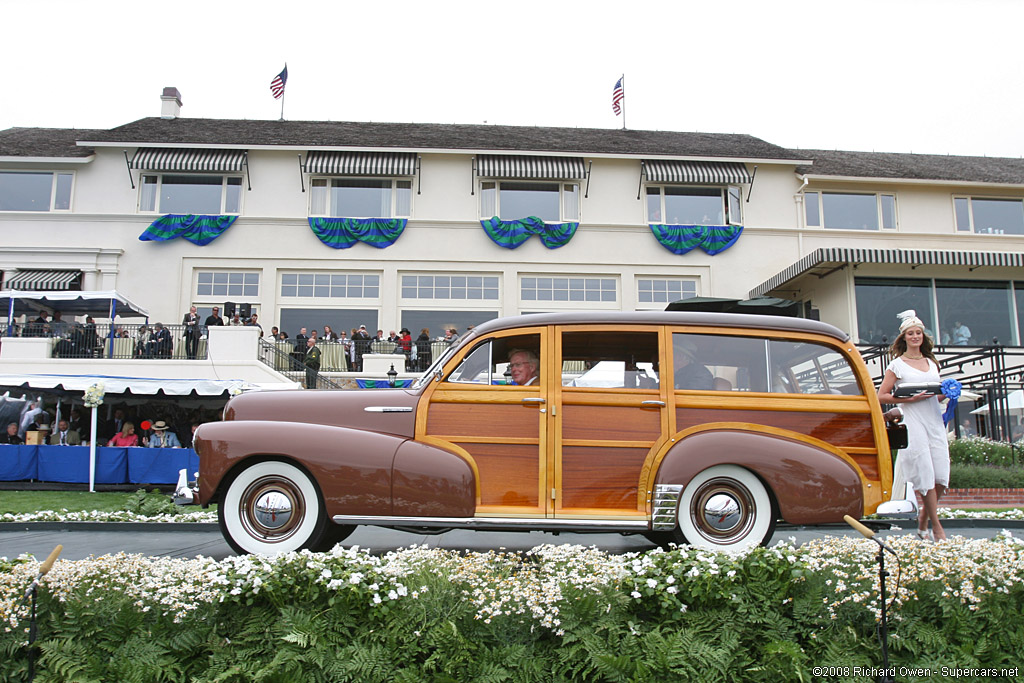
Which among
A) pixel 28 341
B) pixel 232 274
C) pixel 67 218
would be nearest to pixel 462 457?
pixel 28 341

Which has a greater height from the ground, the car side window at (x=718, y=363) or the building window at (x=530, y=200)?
the building window at (x=530, y=200)

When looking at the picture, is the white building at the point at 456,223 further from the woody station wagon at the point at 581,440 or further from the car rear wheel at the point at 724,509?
the car rear wheel at the point at 724,509

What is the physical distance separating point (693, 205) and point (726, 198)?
3.99 feet

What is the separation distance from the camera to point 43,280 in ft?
72.4

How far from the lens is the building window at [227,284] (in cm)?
2295

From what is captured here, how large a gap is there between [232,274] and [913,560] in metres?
23.2

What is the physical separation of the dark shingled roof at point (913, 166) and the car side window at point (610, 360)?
72.3 ft

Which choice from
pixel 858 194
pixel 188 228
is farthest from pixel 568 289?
pixel 188 228

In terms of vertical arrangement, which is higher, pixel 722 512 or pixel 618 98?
pixel 618 98

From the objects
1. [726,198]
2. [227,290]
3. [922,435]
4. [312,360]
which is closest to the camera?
[922,435]

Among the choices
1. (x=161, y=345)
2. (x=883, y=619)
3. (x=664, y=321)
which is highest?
(x=161, y=345)

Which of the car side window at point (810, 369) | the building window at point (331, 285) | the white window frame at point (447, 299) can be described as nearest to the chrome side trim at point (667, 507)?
the car side window at point (810, 369)

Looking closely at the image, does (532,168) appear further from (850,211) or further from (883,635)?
(883,635)

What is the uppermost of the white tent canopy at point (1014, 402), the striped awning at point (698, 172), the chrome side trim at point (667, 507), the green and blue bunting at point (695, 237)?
the striped awning at point (698, 172)
